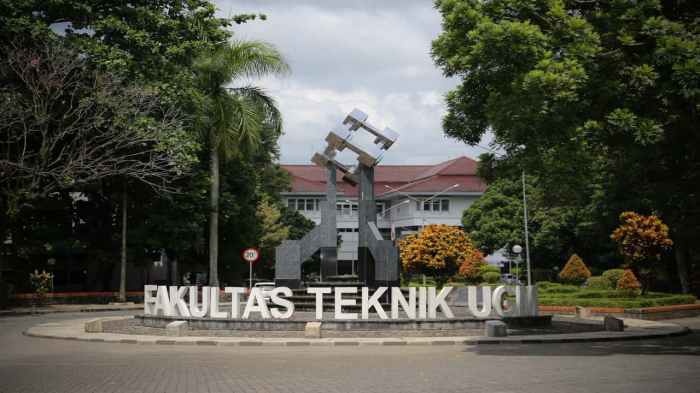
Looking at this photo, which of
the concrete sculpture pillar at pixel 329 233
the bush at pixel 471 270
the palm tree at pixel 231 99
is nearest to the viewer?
the concrete sculpture pillar at pixel 329 233

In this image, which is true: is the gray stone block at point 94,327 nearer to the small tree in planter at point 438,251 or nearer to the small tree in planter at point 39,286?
the small tree in planter at point 39,286

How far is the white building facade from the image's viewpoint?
256ft

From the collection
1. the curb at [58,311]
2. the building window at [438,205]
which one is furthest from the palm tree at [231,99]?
the building window at [438,205]

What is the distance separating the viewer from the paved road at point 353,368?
37.0 feet

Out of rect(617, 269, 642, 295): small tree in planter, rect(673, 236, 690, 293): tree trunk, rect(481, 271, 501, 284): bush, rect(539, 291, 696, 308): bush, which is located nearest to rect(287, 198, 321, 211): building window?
rect(481, 271, 501, 284): bush

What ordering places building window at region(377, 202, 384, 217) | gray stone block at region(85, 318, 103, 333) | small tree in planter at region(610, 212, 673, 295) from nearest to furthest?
gray stone block at region(85, 318, 103, 333)
small tree in planter at region(610, 212, 673, 295)
building window at region(377, 202, 384, 217)

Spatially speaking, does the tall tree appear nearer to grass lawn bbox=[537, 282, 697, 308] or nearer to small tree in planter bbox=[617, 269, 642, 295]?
grass lawn bbox=[537, 282, 697, 308]

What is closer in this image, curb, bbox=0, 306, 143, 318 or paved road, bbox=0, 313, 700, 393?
paved road, bbox=0, 313, 700, 393

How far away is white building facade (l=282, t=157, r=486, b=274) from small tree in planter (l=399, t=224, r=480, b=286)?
31205mm

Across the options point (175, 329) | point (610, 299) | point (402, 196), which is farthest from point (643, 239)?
point (402, 196)

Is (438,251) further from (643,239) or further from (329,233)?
(329,233)

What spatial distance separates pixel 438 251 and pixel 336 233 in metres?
15.1

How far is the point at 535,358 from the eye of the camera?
15.5 meters

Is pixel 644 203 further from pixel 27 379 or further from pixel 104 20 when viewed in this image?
pixel 27 379
